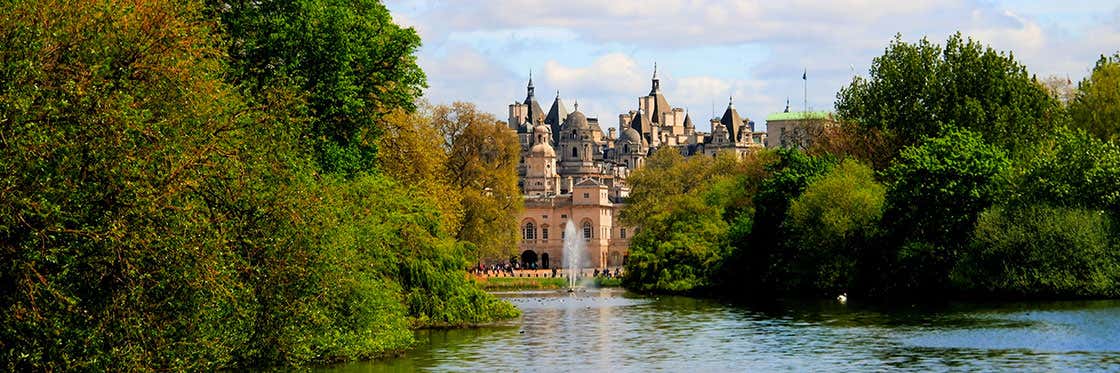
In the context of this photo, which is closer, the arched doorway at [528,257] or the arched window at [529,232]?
the arched window at [529,232]

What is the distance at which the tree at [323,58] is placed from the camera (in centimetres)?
3516

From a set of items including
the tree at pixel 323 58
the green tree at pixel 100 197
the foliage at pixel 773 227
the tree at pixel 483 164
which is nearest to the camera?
the green tree at pixel 100 197

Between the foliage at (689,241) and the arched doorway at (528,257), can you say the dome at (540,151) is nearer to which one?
the arched doorway at (528,257)

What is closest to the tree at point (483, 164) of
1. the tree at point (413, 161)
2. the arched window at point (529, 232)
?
the tree at point (413, 161)

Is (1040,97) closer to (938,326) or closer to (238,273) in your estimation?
(938,326)

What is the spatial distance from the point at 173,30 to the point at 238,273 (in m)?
3.93

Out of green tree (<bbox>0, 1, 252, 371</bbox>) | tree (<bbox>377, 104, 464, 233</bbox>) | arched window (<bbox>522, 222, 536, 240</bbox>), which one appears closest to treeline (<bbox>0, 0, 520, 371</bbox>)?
green tree (<bbox>0, 1, 252, 371</bbox>)

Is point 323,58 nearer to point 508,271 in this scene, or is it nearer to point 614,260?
point 508,271

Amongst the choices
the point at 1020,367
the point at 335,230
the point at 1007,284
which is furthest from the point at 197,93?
the point at 1007,284

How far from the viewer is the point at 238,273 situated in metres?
24.3

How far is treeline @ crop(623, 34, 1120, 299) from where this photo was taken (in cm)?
5047

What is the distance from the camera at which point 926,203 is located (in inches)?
2149

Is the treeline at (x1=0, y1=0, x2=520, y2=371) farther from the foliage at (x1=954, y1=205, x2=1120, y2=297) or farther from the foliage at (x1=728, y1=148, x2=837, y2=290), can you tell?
the foliage at (x1=728, y1=148, x2=837, y2=290)

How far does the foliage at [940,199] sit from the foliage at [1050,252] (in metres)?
2.48
